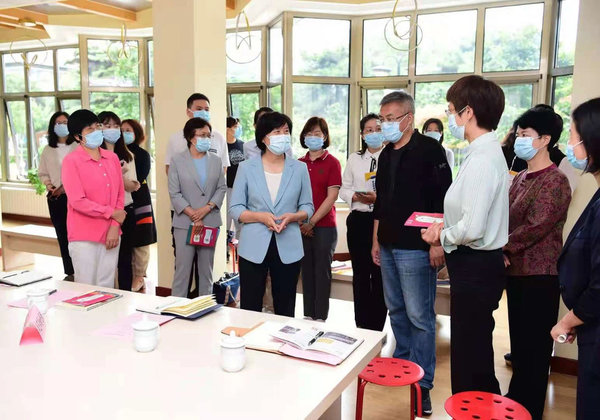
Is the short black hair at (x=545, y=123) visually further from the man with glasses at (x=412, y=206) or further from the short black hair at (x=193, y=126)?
the short black hair at (x=193, y=126)

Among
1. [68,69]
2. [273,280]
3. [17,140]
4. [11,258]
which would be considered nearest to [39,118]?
[17,140]

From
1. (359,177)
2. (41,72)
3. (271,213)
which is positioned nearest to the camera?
(271,213)

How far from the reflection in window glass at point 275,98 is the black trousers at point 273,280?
4363mm

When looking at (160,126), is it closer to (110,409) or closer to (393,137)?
(393,137)

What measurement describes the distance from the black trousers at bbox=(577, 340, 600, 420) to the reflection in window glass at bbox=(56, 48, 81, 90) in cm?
920

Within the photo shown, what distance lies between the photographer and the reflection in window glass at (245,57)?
23.5ft

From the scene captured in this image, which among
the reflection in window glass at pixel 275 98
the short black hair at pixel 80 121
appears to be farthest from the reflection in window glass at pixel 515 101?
the short black hair at pixel 80 121

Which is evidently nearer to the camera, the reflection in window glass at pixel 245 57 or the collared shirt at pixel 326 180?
the collared shirt at pixel 326 180

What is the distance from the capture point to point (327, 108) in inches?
271

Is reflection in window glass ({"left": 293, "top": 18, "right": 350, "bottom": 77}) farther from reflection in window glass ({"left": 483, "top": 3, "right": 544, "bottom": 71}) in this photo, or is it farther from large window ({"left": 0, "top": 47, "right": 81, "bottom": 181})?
large window ({"left": 0, "top": 47, "right": 81, "bottom": 181})

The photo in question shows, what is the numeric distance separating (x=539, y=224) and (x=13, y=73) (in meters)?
10.5

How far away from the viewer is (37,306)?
77.4 inches

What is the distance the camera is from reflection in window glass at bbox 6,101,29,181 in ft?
32.3

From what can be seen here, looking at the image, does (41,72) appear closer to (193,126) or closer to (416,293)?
(193,126)
